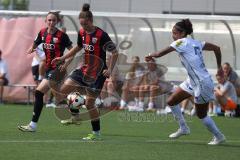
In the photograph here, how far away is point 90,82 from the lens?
42.8 feet

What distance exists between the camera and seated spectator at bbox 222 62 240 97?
21.5m

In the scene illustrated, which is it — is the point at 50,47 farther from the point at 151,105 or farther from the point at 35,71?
the point at 35,71

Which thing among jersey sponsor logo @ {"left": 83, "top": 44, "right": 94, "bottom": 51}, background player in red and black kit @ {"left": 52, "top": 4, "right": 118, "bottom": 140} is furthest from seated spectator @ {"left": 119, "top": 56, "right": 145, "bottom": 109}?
jersey sponsor logo @ {"left": 83, "top": 44, "right": 94, "bottom": 51}

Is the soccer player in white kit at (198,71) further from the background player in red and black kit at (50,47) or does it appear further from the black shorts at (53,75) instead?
the black shorts at (53,75)

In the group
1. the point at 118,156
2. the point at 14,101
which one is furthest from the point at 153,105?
the point at 118,156

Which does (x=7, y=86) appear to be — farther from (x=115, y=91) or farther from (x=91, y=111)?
(x=91, y=111)

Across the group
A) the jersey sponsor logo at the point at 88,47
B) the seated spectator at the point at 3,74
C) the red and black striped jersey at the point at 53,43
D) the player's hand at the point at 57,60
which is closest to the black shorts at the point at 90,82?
the player's hand at the point at 57,60

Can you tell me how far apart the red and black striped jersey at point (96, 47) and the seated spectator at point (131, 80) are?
928cm

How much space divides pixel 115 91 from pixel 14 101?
124 inches

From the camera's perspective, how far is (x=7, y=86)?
2358 cm

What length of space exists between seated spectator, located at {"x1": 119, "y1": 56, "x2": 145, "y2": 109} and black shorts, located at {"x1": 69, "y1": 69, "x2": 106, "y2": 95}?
8.88 metres

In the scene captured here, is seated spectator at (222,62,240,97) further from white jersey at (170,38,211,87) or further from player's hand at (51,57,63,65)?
white jersey at (170,38,211,87)

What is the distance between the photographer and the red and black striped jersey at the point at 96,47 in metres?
12.7

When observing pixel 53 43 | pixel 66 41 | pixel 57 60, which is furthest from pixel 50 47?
pixel 57 60
